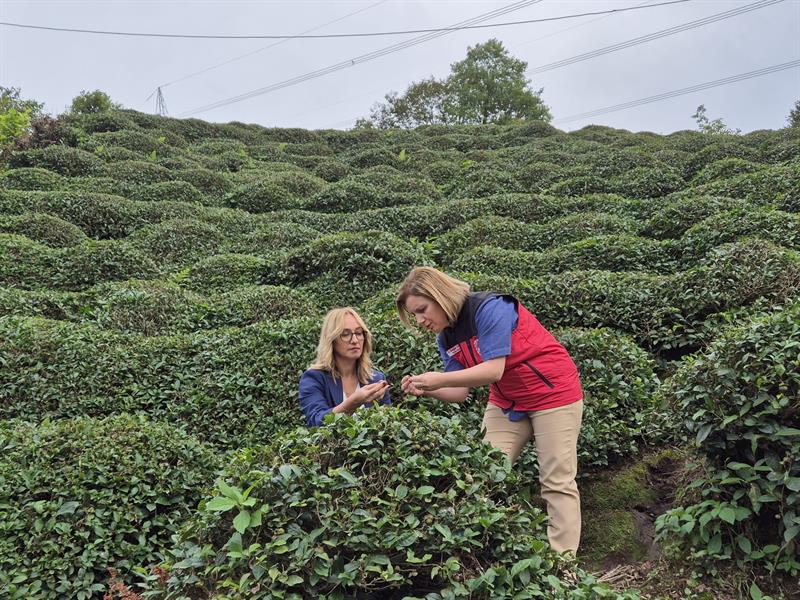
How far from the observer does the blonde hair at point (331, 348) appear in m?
4.07

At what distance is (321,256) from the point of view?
8.34 metres

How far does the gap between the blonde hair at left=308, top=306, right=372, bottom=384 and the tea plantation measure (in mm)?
317

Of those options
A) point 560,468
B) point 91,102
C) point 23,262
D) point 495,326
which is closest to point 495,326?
point 495,326

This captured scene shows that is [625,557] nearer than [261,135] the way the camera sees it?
Yes

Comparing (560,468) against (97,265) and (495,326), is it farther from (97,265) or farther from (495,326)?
(97,265)

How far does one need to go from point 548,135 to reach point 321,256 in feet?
54.0

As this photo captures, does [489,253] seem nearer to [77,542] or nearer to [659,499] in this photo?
[659,499]

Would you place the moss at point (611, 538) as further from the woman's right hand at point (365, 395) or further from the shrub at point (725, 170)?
the shrub at point (725, 170)

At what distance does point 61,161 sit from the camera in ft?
51.1

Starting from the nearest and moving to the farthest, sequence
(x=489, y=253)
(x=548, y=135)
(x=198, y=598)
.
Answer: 1. (x=198, y=598)
2. (x=489, y=253)
3. (x=548, y=135)

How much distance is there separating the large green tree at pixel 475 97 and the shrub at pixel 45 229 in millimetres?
28012

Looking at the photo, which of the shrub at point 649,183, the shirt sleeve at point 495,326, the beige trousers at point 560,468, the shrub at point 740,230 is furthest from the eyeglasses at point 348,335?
the shrub at point 649,183

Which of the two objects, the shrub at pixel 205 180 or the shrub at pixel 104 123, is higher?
the shrub at pixel 104 123

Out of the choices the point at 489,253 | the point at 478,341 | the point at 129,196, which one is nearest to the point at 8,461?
the point at 478,341
